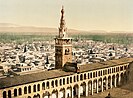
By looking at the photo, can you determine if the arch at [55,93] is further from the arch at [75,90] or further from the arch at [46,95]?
the arch at [75,90]

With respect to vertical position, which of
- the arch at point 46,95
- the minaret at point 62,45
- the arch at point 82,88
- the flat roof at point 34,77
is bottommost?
the arch at point 82,88

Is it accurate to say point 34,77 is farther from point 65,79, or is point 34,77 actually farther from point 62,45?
point 62,45

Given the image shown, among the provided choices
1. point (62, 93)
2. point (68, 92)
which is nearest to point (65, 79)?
point (62, 93)

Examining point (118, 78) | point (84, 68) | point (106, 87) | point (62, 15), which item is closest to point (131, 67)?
point (118, 78)

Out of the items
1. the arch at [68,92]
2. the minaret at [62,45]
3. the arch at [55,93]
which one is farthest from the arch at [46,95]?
the minaret at [62,45]

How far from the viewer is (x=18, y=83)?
30688 mm

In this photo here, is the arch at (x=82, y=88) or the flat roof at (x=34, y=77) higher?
the flat roof at (x=34, y=77)

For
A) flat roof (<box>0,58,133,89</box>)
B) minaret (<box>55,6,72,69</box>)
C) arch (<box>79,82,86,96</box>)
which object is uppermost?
minaret (<box>55,6,72,69</box>)

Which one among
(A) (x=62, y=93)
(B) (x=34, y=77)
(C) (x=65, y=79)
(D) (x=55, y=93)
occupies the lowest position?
(A) (x=62, y=93)

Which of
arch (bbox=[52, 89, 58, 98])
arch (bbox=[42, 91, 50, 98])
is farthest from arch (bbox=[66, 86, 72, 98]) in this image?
arch (bbox=[42, 91, 50, 98])

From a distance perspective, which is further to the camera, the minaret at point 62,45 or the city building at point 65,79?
the minaret at point 62,45

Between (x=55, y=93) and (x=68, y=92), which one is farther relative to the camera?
(x=68, y=92)

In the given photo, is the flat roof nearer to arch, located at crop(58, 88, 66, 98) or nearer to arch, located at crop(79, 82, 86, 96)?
arch, located at crop(58, 88, 66, 98)

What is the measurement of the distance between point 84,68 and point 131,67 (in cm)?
1361
